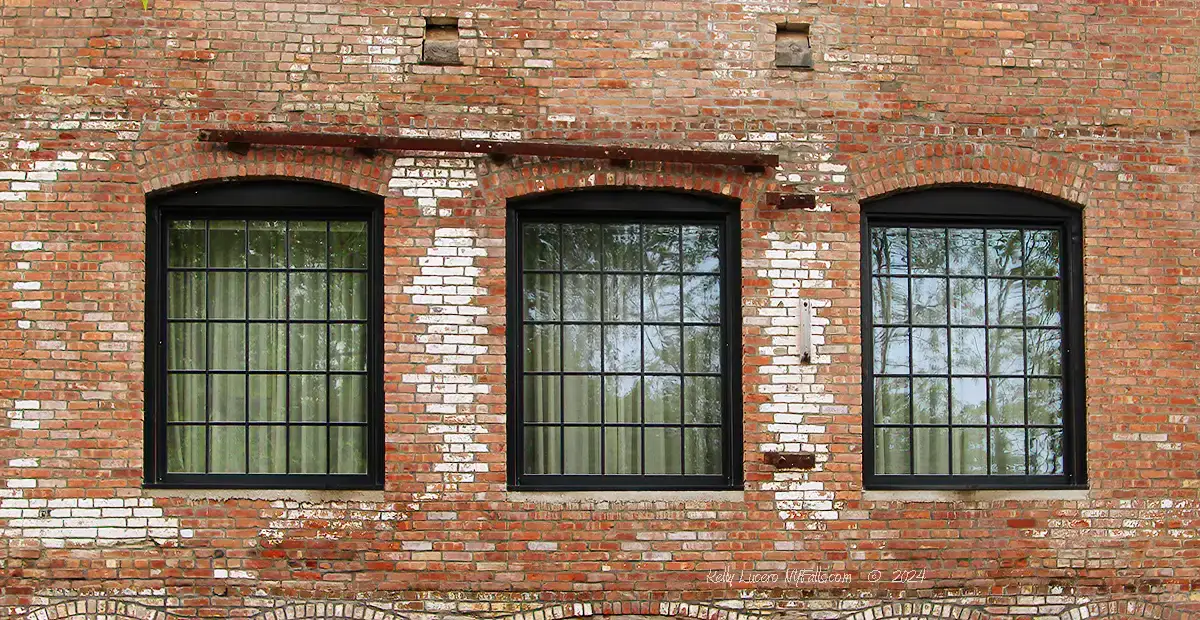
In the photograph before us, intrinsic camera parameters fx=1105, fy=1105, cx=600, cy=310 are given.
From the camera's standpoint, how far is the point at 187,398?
7590 millimetres

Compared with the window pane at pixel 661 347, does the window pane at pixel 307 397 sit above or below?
below

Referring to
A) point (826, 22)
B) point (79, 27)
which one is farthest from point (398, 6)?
point (826, 22)

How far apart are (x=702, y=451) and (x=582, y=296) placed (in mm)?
1373

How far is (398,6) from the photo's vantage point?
7609 millimetres

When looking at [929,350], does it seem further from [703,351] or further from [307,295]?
[307,295]

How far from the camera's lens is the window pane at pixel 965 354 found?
25.9ft

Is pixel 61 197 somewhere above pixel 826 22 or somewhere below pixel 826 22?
below

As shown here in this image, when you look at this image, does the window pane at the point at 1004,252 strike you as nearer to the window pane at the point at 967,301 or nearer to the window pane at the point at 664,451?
the window pane at the point at 967,301

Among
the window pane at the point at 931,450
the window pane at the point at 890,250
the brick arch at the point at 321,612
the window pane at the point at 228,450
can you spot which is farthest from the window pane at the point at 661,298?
the window pane at the point at 228,450

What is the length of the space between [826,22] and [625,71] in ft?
4.83

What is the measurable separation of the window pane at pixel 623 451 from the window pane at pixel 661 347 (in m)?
0.47

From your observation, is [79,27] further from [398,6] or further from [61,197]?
[398,6]

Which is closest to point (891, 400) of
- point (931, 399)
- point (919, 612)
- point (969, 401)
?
point (931, 399)

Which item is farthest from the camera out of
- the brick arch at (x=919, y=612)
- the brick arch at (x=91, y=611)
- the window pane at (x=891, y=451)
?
the window pane at (x=891, y=451)
